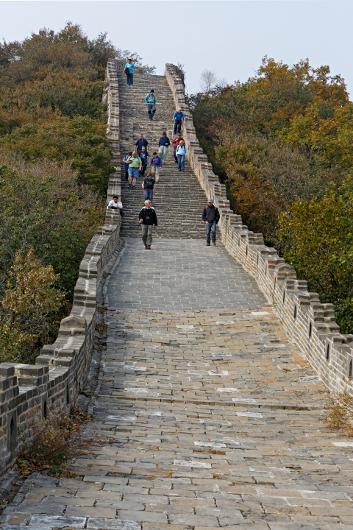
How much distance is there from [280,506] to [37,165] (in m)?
15.2

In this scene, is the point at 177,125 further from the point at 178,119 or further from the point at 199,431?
the point at 199,431

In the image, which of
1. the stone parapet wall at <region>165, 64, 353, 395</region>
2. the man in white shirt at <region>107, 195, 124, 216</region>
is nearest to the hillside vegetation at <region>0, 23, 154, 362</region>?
the man in white shirt at <region>107, 195, 124, 216</region>

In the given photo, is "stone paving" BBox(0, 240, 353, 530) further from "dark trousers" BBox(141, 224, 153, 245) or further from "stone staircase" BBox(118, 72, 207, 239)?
"stone staircase" BBox(118, 72, 207, 239)

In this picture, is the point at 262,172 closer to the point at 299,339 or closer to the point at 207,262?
the point at 207,262

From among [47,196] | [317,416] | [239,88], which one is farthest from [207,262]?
[239,88]

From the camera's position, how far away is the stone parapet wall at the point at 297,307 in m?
8.98

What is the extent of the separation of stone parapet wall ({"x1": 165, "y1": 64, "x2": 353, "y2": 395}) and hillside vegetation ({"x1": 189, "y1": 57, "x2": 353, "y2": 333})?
145 cm

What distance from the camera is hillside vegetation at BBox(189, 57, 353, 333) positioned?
16.4 metres

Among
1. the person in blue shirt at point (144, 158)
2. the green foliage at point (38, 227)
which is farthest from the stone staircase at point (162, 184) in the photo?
the green foliage at point (38, 227)

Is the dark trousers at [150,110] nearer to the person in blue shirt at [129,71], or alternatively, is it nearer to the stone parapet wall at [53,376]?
the person in blue shirt at [129,71]

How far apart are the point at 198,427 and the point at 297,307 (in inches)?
168

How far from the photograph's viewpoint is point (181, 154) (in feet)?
80.3

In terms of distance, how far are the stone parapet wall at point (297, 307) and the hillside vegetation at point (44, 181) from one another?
4245 millimetres

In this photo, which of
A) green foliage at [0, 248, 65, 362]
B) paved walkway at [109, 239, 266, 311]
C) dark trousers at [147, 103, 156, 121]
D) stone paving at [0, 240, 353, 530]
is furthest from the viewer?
dark trousers at [147, 103, 156, 121]
